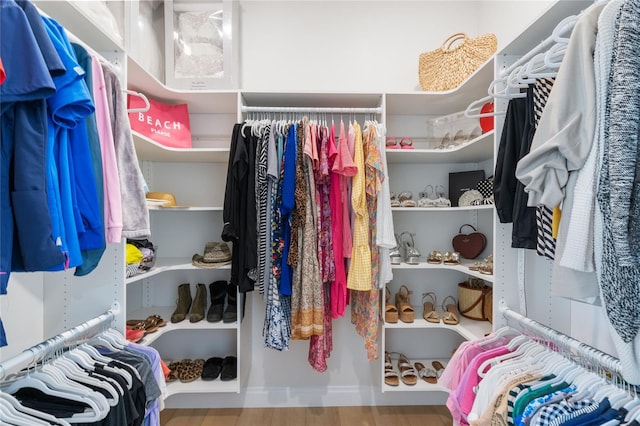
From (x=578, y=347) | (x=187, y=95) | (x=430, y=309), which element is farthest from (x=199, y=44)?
(x=578, y=347)

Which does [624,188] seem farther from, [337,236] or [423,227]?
[423,227]

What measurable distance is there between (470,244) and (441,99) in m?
0.97

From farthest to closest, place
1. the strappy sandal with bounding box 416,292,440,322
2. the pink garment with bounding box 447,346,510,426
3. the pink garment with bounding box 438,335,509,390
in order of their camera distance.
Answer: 1. the strappy sandal with bounding box 416,292,440,322
2. the pink garment with bounding box 438,335,509,390
3. the pink garment with bounding box 447,346,510,426

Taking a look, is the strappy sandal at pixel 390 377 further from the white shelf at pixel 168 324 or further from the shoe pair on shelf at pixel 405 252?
→ the white shelf at pixel 168 324

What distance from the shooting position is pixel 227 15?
1.98 meters

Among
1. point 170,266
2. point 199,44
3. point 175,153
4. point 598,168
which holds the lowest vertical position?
point 170,266

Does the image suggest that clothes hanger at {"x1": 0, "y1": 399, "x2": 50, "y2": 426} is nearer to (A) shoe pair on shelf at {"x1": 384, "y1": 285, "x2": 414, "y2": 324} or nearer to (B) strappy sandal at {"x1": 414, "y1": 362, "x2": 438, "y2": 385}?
(A) shoe pair on shelf at {"x1": 384, "y1": 285, "x2": 414, "y2": 324}

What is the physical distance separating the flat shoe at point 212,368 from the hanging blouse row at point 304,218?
0.57 m

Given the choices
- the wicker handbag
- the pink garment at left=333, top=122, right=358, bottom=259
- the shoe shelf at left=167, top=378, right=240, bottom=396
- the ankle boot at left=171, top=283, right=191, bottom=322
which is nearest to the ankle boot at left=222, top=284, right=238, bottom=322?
the ankle boot at left=171, top=283, right=191, bottom=322

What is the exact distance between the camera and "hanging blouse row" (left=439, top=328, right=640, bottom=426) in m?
0.79

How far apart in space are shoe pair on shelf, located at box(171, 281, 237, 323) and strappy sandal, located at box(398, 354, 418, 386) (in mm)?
1121

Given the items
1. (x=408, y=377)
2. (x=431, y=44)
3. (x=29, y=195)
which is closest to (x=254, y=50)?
(x=431, y=44)

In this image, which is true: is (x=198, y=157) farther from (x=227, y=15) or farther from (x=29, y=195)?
(x=29, y=195)

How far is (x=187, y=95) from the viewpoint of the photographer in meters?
1.85
